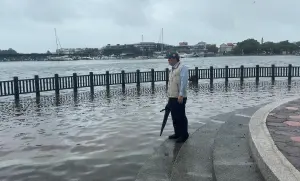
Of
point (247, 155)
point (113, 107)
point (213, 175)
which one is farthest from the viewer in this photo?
point (113, 107)

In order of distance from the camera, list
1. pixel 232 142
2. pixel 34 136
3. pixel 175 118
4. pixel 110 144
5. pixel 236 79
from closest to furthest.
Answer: pixel 232 142 < pixel 175 118 < pixel 110 144 < pixel 34 136 < pixel 236 79

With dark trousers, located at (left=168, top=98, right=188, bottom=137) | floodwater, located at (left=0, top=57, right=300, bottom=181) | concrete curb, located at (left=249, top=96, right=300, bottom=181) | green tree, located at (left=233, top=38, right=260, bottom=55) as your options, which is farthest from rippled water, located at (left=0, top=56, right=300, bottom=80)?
green tree, located at (left=233, top=38, right=260, bottom=55)

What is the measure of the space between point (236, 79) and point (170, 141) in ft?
63.9

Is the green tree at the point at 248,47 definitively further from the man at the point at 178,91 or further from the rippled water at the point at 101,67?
the man at the point at 178,91

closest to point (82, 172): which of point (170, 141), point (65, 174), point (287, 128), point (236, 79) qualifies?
point (65, 174)

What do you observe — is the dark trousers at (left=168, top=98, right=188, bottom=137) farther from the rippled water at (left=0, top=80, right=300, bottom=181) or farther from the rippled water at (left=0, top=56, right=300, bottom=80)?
the rippled water at (left=0, top=56, right=300, bottom=80)

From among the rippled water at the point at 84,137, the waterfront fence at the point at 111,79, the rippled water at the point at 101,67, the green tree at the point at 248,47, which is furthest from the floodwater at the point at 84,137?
the green tree at the point at 248,47

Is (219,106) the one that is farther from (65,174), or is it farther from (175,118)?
(65,174)

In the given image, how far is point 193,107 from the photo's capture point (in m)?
11.6

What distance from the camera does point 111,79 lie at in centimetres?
2188

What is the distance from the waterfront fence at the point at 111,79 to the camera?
56.5ft

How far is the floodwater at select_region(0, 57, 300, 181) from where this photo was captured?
552 centimetres

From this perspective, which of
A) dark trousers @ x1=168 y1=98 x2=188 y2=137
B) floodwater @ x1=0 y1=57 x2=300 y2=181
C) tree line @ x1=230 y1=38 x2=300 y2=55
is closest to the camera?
floodwater @ x1=0 y1=57 x2=300 y2=181

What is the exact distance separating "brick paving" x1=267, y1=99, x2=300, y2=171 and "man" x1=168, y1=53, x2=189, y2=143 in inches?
68.4
